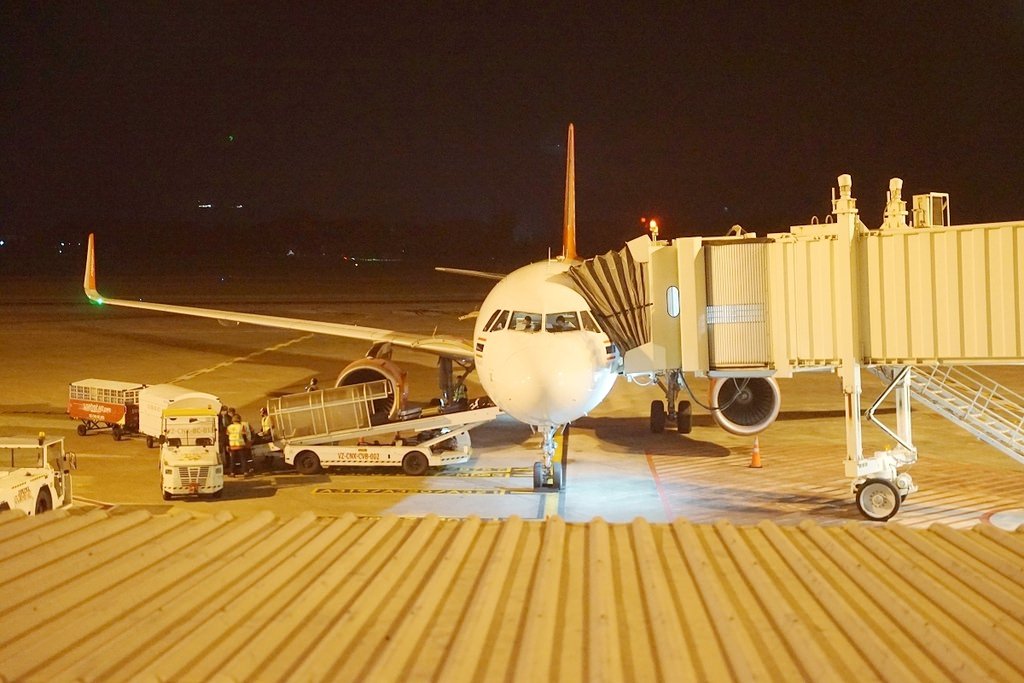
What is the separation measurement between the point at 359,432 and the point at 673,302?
281 inches

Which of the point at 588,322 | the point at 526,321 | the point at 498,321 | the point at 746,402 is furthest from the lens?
the point at 746,402

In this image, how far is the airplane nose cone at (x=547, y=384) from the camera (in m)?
16.7

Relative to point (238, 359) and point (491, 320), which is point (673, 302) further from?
point (238, 359)

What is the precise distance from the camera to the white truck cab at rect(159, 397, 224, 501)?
58.5 ft

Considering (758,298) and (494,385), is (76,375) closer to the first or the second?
(494,385)

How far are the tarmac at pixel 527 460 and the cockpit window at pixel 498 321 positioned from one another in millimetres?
2887

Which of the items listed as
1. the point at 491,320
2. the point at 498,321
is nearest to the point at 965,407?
the point at 498,321

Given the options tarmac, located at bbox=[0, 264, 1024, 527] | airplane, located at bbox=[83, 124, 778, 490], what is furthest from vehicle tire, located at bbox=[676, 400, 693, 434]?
airplane, located at bbox=[83, 124, 778, 490]

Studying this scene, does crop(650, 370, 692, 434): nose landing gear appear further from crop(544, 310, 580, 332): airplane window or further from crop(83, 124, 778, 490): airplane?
crop(544, 310, 580, 332): airplane window

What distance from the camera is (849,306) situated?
624 inches

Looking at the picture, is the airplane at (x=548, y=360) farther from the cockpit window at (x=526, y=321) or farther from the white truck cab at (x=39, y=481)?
the white truck cab at (x=39, y=481)

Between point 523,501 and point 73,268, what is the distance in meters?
121

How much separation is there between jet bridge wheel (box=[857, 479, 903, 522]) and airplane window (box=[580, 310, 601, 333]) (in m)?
4.88

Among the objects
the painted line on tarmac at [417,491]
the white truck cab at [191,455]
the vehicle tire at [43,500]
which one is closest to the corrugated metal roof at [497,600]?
the vehicle tire at [43,500]
